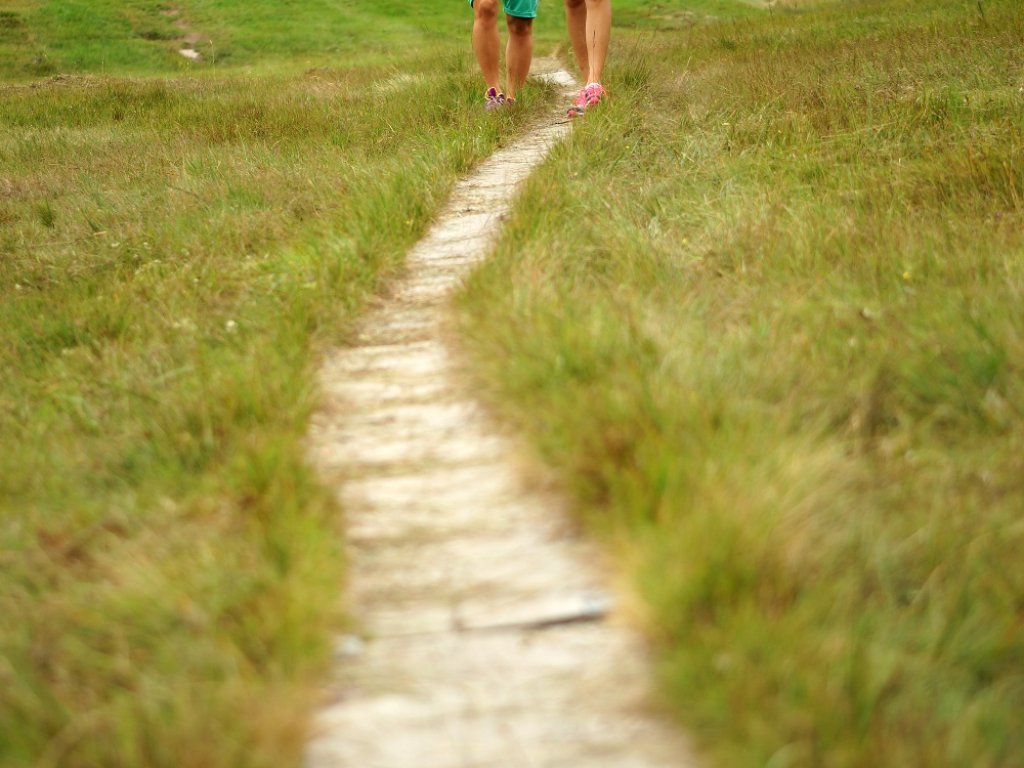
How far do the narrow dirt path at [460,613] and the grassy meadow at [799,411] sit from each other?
10 cm

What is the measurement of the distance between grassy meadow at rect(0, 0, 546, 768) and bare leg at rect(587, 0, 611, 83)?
0.70 meters

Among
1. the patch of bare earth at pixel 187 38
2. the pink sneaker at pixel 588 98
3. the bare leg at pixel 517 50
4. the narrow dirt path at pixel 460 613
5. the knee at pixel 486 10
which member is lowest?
the narrow dirt path at pixel 460 613

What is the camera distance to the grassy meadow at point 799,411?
153cm

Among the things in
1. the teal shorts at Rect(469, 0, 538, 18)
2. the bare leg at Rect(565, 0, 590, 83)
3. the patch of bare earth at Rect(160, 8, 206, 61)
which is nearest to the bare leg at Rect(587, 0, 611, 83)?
the teal shorts at Rect(469, 0, 538, 18)

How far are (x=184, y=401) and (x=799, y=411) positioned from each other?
166 cm

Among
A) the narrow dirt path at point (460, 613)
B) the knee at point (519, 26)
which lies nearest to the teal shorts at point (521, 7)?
the knee at point (519, 26)

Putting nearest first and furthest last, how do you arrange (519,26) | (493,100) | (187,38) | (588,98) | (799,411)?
(799,411) → (588,98) → (519,26) → (493,100) → (187,38)

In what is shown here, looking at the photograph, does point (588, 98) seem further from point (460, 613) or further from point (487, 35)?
point (460, 613)

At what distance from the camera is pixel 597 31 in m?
6.57

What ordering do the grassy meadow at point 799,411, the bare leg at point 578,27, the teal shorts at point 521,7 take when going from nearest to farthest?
the grassy meadow at point 799,411, the teal shorts at point 521,7, the bare leg at point 578,27

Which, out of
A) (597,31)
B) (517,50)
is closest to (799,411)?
(597,31)

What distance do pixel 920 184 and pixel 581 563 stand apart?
123 inches

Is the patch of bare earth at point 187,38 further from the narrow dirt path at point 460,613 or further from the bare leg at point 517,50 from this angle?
the narrow dirt path at point 460,613

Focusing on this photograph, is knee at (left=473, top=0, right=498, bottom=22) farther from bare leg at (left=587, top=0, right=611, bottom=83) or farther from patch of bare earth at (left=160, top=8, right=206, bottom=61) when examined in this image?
patch of bare earth at (left=160, top=8, right=206, bottom=61)
